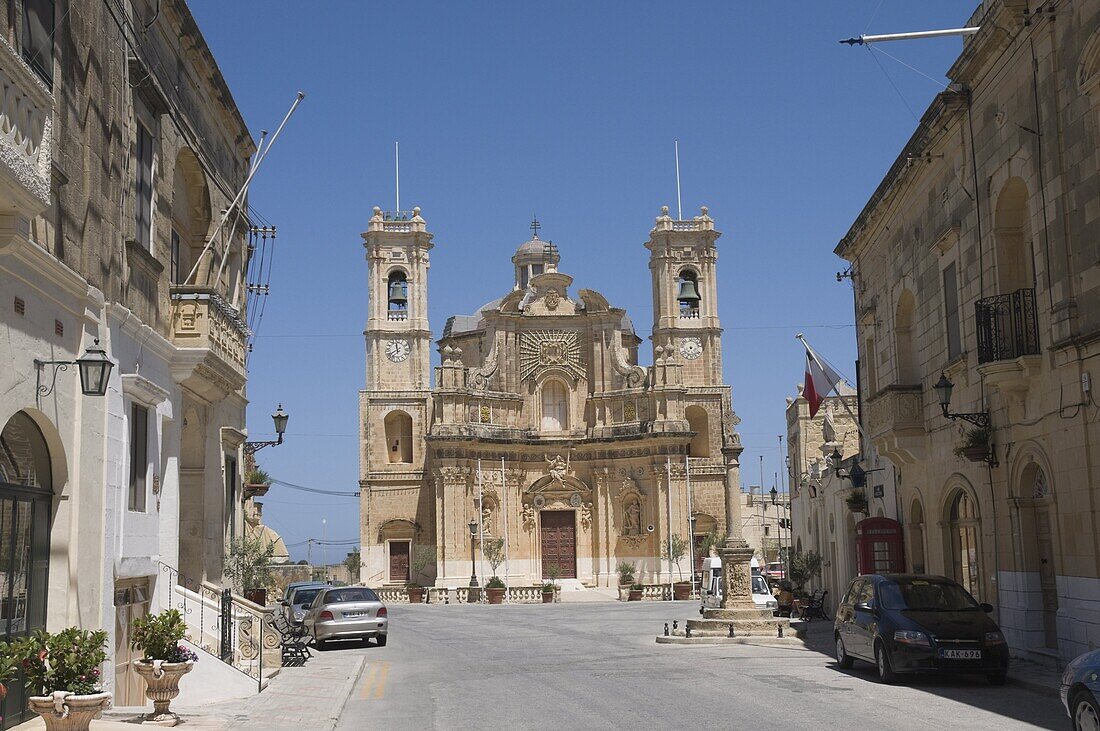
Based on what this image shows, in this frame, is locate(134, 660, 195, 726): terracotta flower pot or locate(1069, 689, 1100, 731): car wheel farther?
locate(134, 660, 195, 726): terracotta flower pot

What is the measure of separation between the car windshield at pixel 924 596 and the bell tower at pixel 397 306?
44.2 metres

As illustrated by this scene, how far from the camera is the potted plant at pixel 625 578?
160 feet

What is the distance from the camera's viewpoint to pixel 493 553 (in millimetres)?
54375

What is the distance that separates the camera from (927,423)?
826 inches

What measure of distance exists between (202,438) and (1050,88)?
1349 centimetres

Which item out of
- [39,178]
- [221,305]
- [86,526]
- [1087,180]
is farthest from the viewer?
[221,305]

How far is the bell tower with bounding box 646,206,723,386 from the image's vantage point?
2307 inches

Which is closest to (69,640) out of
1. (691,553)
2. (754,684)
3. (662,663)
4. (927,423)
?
(754,684)

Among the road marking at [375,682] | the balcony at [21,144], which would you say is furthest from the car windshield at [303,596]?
the balcony at [21,144]

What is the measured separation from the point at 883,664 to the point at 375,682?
24.3 feet

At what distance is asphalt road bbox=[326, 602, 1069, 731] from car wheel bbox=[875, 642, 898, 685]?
24 centimetres

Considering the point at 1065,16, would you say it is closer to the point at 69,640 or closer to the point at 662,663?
the point at 662,663

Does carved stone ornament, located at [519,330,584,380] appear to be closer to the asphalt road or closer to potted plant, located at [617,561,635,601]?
potted plant, located at [617,561,635,601]

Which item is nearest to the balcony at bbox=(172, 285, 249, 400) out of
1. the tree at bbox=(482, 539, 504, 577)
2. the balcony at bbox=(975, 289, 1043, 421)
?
the balcony at bbox=(975, 289, 1043, 421)
